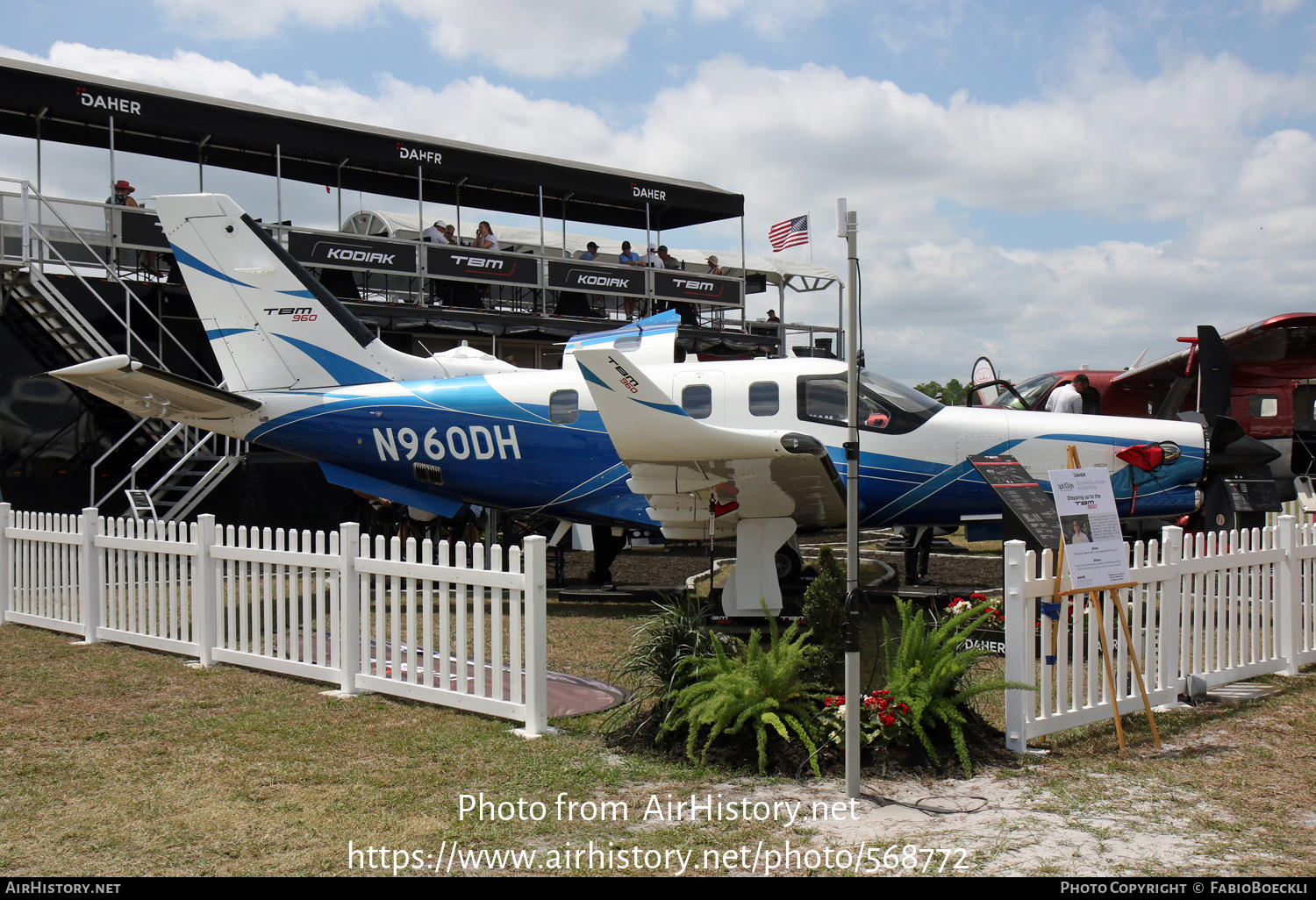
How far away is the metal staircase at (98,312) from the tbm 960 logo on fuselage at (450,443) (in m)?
4.19

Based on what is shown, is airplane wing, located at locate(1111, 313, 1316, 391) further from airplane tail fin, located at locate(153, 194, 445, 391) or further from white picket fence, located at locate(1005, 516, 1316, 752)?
airplane tail fin, located at locate(153, 194, 445, 391)

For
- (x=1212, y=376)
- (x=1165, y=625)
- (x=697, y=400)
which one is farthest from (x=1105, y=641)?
(x=1212, y=376)

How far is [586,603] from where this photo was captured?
11531 mm

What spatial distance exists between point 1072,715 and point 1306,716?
189cm

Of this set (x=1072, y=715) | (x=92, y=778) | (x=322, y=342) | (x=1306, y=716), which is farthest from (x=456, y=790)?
(x=322, y=342)

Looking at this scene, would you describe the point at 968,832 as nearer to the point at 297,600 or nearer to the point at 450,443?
the point at 297,600

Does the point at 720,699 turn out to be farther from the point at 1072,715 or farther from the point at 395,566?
the point at 395,566

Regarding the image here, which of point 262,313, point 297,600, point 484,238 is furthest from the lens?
point 484,238

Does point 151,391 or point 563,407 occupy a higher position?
point 151,391

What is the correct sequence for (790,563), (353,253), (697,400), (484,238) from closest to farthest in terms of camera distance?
(697,400)
(790,563)
(353,253)
(484,238)

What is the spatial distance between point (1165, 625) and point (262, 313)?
36.4 ft

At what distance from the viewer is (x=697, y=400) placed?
10.3 meters

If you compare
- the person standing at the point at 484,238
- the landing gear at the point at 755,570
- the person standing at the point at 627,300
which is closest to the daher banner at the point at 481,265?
the person standing at the point at 484,238

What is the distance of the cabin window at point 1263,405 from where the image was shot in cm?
1939
